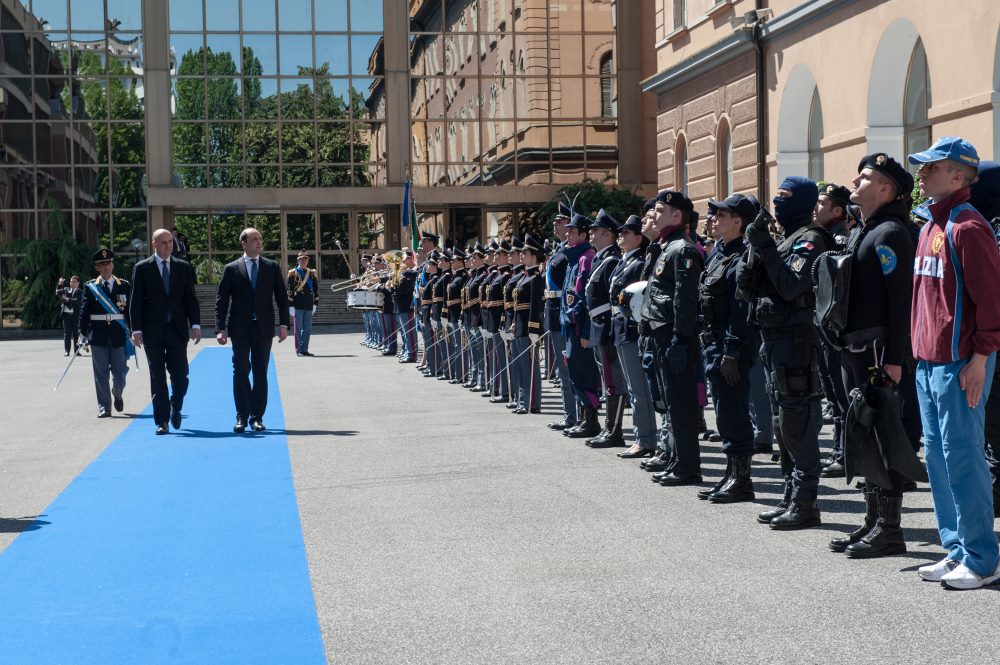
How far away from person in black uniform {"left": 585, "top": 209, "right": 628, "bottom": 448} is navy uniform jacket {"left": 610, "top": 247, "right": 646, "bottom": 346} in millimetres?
506

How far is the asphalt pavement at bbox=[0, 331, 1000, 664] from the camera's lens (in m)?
5.69

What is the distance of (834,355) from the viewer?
9.93 metres

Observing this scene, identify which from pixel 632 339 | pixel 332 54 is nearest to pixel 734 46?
pixel 632 339

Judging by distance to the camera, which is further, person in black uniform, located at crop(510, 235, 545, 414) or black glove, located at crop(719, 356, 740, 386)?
person in black uniform, located at crop(510, 235, 545, 414)

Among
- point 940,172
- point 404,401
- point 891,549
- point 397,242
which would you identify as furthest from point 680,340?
point 397,242

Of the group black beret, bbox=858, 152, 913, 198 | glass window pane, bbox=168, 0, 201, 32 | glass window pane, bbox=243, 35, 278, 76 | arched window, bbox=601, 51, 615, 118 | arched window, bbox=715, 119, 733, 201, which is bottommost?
black beret, bbox=858, 152, 913, 198

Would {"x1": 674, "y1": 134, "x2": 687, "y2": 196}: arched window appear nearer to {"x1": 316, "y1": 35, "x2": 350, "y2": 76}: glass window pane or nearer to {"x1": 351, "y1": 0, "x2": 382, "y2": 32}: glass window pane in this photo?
{"x1": 316, "y1": 35, "x2": 350, "y2": 76}: glass window pane

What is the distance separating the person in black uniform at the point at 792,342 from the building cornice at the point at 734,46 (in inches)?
596

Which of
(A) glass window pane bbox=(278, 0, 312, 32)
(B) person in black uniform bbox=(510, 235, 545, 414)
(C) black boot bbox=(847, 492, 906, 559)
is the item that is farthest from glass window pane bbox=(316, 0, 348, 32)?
(C) black boot bbox=(847, 492, 906, 559)

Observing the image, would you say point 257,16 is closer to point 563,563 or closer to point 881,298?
point 563,563

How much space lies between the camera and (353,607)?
21.3ft

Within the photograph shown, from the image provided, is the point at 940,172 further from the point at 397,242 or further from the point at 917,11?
the point at 397,242

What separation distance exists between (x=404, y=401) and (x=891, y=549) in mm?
10816

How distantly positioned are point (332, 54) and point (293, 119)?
2562 mm
